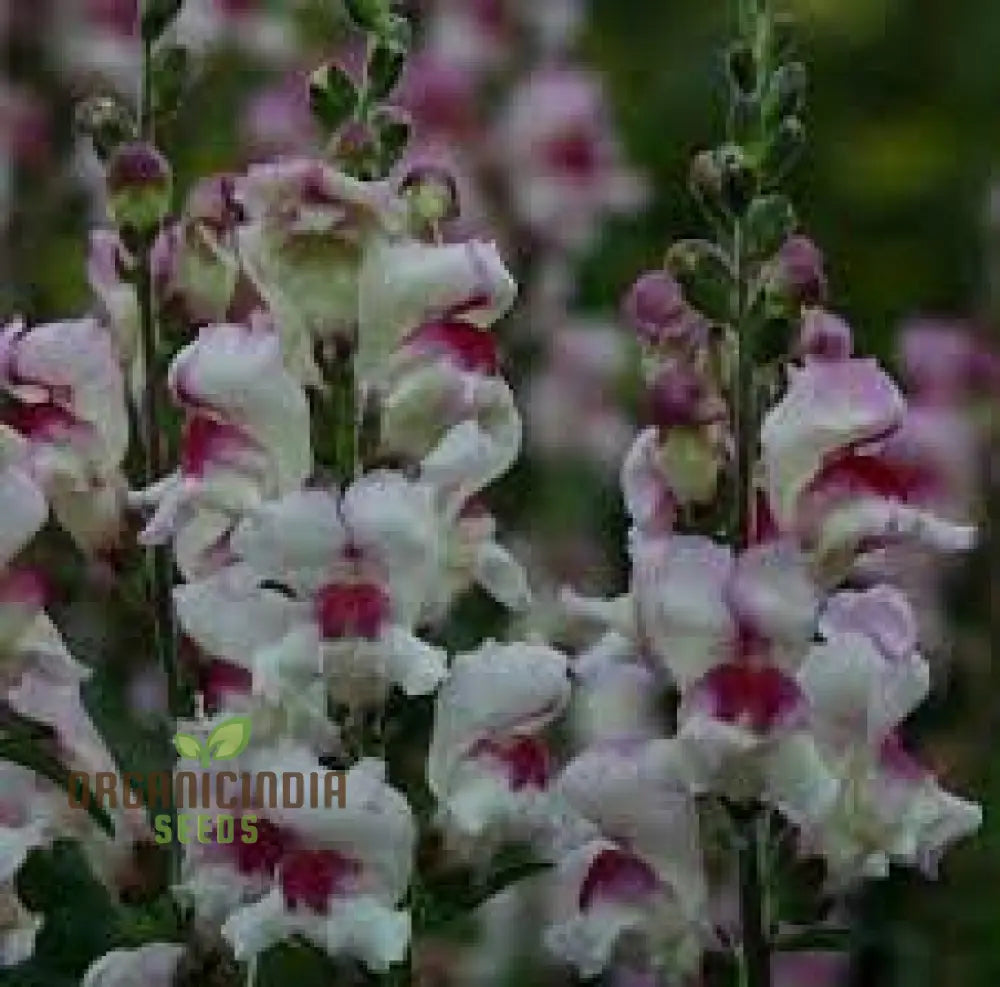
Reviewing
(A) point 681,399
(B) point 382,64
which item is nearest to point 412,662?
(A) point 681,399

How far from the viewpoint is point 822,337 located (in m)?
1.46

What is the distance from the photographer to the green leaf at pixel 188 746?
4.53 feet

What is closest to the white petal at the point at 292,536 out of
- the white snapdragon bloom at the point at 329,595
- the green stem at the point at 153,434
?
the white snapdragon bloom at the point at 329,595

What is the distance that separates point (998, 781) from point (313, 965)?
29.4 inches

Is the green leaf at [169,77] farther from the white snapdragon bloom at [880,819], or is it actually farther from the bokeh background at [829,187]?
the white snapdragon bloom at [880,819]

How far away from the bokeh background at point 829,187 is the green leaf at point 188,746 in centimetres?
33

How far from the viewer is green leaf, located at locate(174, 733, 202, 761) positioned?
1.38 meters

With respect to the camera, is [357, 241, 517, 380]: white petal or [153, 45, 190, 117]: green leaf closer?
[357, 241, 517, 380]: white petal

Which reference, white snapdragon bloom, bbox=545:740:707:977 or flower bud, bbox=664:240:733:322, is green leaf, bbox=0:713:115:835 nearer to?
white snapdragon bloom, bbox=545:740:707:977

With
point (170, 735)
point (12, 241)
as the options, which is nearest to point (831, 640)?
point (170, 735)

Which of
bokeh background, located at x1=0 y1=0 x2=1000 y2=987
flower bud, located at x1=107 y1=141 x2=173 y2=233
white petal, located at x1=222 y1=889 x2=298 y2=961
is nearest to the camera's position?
white petal, located at x1=222 y1=889 x2=298 y2=961

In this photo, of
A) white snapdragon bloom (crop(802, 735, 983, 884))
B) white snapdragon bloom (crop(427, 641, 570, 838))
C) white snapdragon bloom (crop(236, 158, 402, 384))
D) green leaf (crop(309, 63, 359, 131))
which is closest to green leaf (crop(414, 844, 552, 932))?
white snapdragon bloom (crop(427, 641, 570, 838))

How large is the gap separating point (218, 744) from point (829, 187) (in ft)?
8.82

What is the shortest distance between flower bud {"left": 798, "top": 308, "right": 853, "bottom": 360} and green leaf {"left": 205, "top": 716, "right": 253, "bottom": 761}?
292 mm
